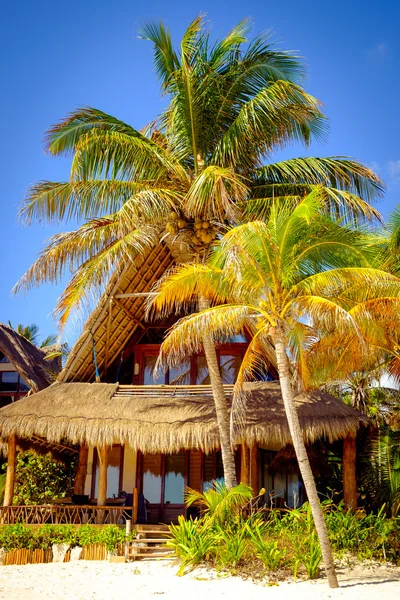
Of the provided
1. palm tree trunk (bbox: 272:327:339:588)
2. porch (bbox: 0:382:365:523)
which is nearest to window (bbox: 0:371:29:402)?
porch (bbox: 0:382:365:523)

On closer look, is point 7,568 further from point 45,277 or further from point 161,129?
point 161,129

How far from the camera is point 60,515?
13.5 m

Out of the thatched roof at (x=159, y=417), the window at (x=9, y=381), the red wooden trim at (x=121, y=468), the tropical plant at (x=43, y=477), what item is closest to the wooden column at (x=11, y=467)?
the thatched roof at (x=159, y=417)

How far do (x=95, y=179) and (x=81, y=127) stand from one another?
3.16ft

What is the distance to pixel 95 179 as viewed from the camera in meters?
12.9

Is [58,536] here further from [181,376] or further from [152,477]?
[181,376]

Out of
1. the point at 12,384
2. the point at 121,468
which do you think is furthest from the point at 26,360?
the point at 121,468

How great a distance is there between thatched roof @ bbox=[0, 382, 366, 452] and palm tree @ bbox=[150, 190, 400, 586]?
2546 millimetres

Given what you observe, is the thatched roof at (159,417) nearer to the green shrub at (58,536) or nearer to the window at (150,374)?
the window at (150,374)

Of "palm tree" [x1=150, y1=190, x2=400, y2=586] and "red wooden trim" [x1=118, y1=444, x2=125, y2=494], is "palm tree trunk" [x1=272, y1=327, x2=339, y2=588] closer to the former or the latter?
"palm tree" [x1=150, y1=190, x2=400, y2=586]

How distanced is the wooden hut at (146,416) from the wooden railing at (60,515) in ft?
→ 2.17

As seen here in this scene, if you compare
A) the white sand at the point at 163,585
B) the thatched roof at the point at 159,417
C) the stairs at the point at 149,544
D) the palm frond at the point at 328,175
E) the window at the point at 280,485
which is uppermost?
the palm frond at the point at 328,175

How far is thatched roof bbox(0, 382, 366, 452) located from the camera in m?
13.1

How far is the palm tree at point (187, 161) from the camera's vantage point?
490 inches
